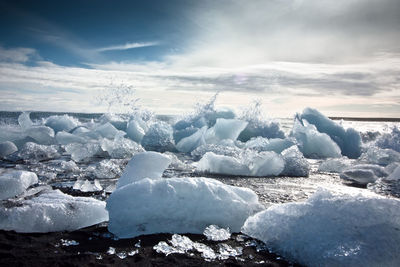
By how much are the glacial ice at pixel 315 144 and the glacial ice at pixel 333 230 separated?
16.3ft

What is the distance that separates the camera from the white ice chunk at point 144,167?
8.39 feet

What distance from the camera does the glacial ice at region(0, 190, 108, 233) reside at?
1.77 meters

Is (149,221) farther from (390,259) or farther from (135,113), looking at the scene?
(135,113)

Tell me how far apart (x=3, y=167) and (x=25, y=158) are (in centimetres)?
77

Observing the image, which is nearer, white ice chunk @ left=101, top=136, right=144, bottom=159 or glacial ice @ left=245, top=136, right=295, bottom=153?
white ice chunk @ left=101, top=136, right=144, bottom=159

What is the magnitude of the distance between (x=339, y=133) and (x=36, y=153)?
694 cm

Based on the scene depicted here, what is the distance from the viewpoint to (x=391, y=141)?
274 inches

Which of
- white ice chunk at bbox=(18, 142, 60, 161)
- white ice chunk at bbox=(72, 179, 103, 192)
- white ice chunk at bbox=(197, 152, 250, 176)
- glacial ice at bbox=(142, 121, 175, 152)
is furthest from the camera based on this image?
glacial ice at bbox=(142, 121, 175, 152)

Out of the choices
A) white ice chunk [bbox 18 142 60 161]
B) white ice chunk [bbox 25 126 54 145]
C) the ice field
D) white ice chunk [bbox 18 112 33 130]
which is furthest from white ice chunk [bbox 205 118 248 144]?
white ice chunk [bbox 18 112 33 130]

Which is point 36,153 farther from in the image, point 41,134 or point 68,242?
point 68,242

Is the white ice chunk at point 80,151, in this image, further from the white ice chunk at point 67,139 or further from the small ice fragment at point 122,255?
the small ice fragment at point 122,255

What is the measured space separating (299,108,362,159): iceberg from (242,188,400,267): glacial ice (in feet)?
19.2

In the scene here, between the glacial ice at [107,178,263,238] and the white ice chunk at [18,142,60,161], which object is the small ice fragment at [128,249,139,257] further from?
the white ice chunk at [18,142,60,161]

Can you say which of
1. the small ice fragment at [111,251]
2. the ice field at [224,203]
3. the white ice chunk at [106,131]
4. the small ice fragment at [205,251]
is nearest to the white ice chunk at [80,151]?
the ice field at [224,203]
